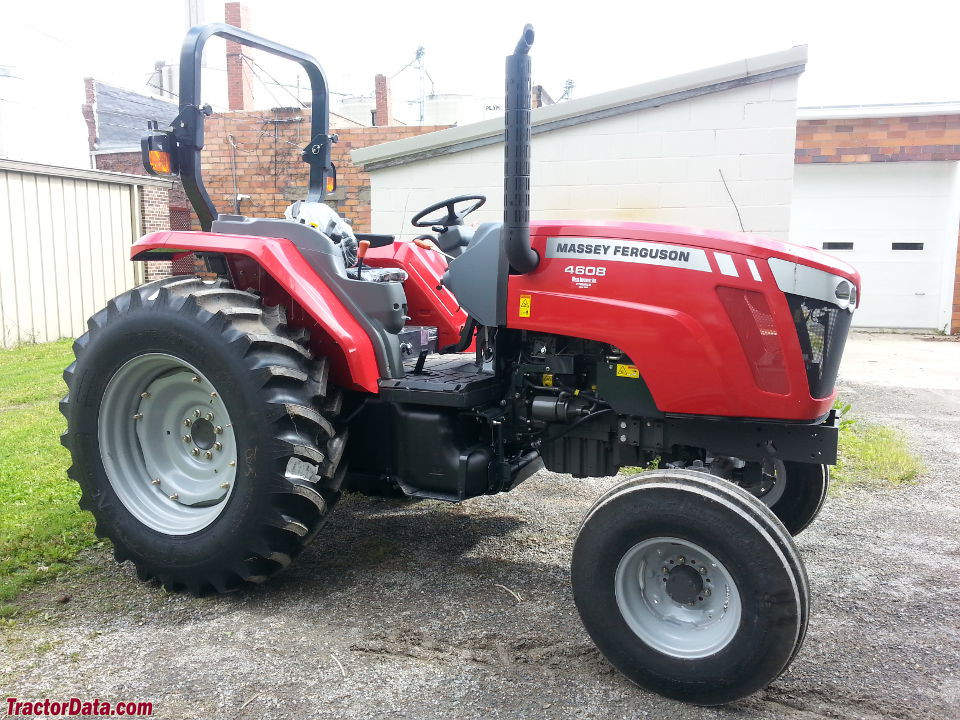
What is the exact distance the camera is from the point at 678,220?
22.0 feet

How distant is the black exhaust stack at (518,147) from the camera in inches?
104

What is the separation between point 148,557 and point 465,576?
1323 mm

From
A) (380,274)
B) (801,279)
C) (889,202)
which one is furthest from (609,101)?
(889,202)

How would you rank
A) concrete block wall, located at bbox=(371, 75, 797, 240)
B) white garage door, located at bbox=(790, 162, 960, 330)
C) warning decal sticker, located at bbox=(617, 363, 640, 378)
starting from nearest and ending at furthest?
warning decal sticker, located at bbox=(617, 363, 640, 378), concrete block wall, located at bbox=(371, 75, 797, 240), white garage door, located at bbox=(790, 162, 960, 330)

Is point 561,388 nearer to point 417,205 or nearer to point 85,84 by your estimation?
point 417,205

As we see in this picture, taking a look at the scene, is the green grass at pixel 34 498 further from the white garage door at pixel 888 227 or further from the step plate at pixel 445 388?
the white garage door at pixel 888 227

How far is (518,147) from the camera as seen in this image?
271 centimetres

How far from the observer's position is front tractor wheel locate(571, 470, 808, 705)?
2379 millimetres

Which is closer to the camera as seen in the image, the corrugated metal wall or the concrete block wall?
the concrete block wall

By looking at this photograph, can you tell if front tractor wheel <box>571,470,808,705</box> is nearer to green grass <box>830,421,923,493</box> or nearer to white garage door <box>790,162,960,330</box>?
green grass <box>830,421,923,493</box>

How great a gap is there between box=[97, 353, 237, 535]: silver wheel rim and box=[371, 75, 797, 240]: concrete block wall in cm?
441

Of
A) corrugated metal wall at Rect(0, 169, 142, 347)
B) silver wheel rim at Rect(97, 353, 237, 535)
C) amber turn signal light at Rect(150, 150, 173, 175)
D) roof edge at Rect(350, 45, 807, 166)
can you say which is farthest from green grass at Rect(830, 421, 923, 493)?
corrugated metal wall at Rect(0, 169, 142, 347)

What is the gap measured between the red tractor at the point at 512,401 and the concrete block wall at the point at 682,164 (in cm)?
348

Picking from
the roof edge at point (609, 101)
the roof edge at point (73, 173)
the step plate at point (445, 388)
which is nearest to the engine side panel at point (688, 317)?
the step plate at point (445, 388)
